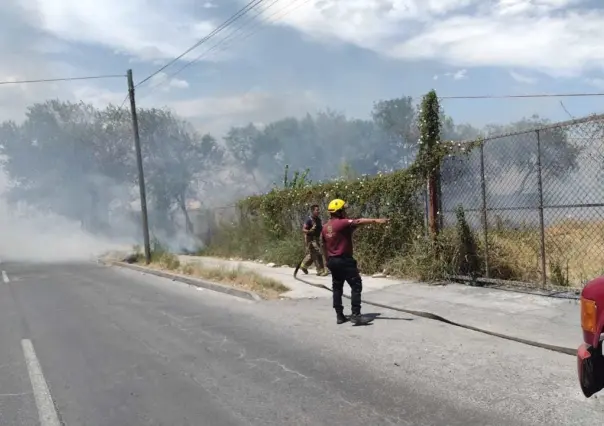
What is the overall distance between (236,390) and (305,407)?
813mm

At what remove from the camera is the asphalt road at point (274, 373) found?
4.60 m

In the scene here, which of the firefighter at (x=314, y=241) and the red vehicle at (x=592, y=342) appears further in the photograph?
the firefighter at (x=314, y=241)

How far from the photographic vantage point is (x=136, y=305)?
10703 millimetres

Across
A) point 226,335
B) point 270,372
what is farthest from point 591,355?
point 226,335

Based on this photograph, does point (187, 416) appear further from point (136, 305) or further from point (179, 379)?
point (136, 305)

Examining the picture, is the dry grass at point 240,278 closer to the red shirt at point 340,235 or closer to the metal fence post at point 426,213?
the metal fence post at point 426,213

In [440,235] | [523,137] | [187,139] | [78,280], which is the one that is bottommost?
[78,280]

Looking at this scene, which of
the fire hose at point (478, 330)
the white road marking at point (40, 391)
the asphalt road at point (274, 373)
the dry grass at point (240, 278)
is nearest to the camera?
the asphalt road at point (274, 373)

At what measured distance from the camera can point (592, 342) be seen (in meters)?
3.22

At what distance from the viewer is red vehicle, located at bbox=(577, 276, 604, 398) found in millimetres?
3184

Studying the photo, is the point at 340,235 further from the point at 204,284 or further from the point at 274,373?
the point at 204,284

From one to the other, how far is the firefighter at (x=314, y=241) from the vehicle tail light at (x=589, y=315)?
969cm

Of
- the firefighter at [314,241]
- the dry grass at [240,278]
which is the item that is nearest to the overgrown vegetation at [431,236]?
the firefighter at [314,241]

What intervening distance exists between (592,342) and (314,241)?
Answer: 9.97 metres
